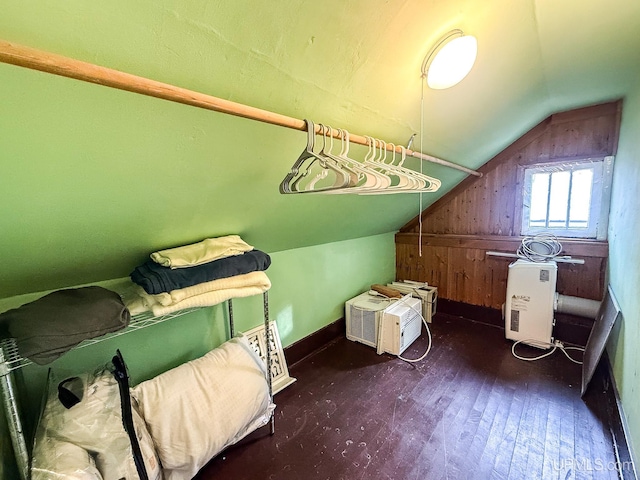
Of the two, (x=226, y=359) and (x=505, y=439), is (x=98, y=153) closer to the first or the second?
(x=226, y=359)

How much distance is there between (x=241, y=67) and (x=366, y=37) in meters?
0.44

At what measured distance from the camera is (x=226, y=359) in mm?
1555

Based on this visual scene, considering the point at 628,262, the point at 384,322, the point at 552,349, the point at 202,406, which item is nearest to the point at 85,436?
the point at 202,406

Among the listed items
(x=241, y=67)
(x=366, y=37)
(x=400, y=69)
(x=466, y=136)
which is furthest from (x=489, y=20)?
(x=241, y=67)

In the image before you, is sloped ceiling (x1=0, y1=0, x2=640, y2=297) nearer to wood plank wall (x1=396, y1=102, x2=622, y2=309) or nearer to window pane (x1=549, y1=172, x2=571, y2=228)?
wood plank wall (x1=396, y1=102, x2=622, y2=309)

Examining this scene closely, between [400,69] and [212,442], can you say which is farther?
[212,442]

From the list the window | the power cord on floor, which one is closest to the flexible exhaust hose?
the power cord on floor

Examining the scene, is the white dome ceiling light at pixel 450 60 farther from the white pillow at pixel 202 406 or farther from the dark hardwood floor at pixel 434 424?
the dark hardwood floor at pixel 434 424

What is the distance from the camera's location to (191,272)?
50.1 inches

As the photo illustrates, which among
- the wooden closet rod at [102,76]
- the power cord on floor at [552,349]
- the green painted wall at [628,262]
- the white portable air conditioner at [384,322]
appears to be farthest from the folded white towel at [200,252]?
the power cord on floor at [552,349]

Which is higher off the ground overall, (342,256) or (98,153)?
(98,153)

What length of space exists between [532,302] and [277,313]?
2213mm

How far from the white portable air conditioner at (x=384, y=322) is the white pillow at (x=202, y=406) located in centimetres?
121

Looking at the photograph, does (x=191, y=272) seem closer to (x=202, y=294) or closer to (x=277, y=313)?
(x=202, y=294)
